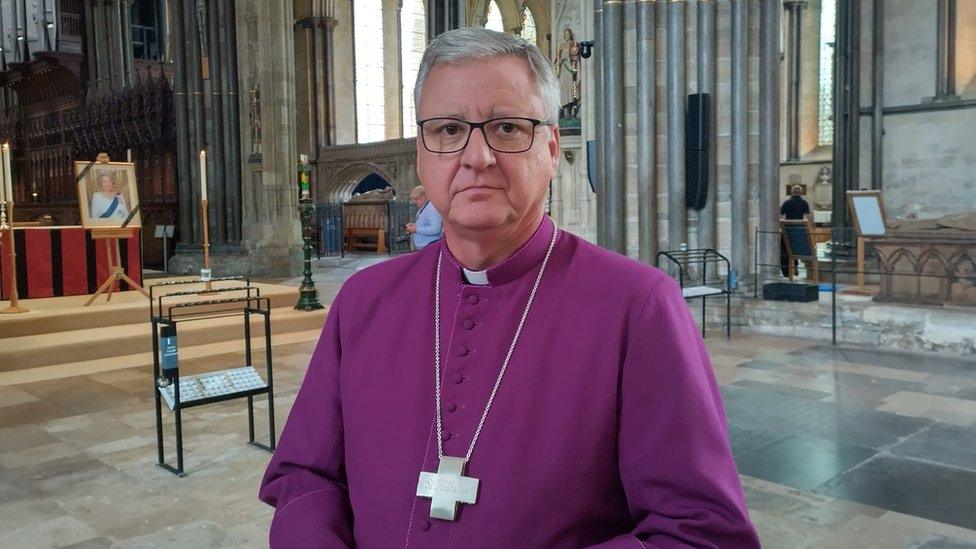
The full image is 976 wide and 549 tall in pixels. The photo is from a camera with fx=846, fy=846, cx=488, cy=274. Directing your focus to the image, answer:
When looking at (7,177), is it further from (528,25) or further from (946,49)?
(528,25)

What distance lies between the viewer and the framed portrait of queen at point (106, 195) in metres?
8.68

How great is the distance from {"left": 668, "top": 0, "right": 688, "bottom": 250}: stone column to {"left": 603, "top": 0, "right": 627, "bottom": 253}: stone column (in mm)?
519

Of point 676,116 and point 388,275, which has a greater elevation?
point 676,116

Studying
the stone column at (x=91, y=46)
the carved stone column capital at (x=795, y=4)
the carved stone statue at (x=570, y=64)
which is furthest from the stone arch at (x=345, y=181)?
the carved stone column capital at (x=795, y=4)

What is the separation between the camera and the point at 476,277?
1.53 m

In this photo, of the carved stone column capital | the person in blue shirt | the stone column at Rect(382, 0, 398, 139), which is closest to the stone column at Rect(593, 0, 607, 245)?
the person in blue shirt

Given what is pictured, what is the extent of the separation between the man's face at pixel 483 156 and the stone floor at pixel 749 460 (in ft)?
7.62

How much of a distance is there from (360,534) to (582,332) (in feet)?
1.81

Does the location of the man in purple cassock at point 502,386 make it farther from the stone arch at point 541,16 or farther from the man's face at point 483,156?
the stone arch at point 541,16

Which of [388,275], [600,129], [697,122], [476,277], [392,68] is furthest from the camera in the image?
[392,68]

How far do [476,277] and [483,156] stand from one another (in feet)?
0.81

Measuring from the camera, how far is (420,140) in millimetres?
1486

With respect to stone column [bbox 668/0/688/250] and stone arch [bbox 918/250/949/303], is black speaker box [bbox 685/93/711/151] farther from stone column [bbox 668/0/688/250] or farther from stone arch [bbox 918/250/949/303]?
stone arch [bbox 918/250/949/303]

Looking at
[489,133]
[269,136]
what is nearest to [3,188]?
[269,136]
